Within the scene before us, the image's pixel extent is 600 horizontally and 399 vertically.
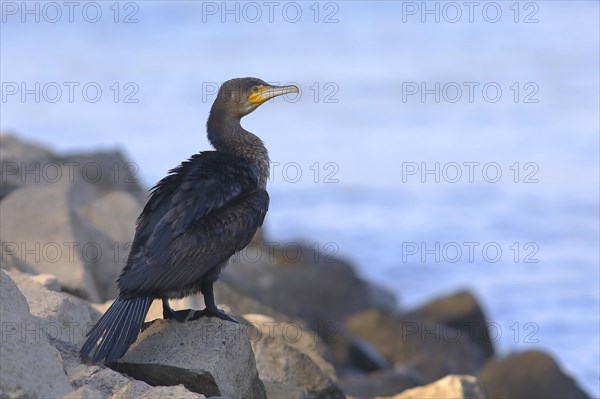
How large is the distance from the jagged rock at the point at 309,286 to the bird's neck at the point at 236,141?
399cm

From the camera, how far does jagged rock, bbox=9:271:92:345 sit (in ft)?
22.0

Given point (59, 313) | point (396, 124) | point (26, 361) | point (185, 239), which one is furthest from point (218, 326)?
point (396, 124)

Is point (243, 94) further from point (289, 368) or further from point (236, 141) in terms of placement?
point (289, 368)

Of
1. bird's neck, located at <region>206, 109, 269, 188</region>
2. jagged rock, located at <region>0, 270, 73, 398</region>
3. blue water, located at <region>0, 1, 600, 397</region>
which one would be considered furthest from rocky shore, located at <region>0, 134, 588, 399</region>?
blue water, located at <region>0, 1, 600, 397</region>

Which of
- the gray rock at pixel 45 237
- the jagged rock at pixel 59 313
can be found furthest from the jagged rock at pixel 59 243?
the jagged rock at pixel 59 313

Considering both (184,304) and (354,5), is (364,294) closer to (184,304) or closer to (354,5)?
(184,304)

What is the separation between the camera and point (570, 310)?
13.8 m

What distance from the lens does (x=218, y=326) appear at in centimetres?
662

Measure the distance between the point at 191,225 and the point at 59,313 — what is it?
78 centimetres

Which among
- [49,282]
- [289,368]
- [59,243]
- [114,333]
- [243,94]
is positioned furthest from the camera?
[59,243]

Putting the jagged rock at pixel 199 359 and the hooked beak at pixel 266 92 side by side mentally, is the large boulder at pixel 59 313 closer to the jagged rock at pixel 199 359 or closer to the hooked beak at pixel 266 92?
the jagged rock at pixel 199 359

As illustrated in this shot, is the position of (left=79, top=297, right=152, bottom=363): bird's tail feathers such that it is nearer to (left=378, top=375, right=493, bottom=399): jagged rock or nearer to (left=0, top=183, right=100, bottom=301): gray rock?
(left=378, top=375, right=493, bottom=399): jagged rock

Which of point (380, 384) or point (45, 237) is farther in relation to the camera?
point (380, 384)

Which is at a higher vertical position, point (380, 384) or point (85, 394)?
point (85, 394)
